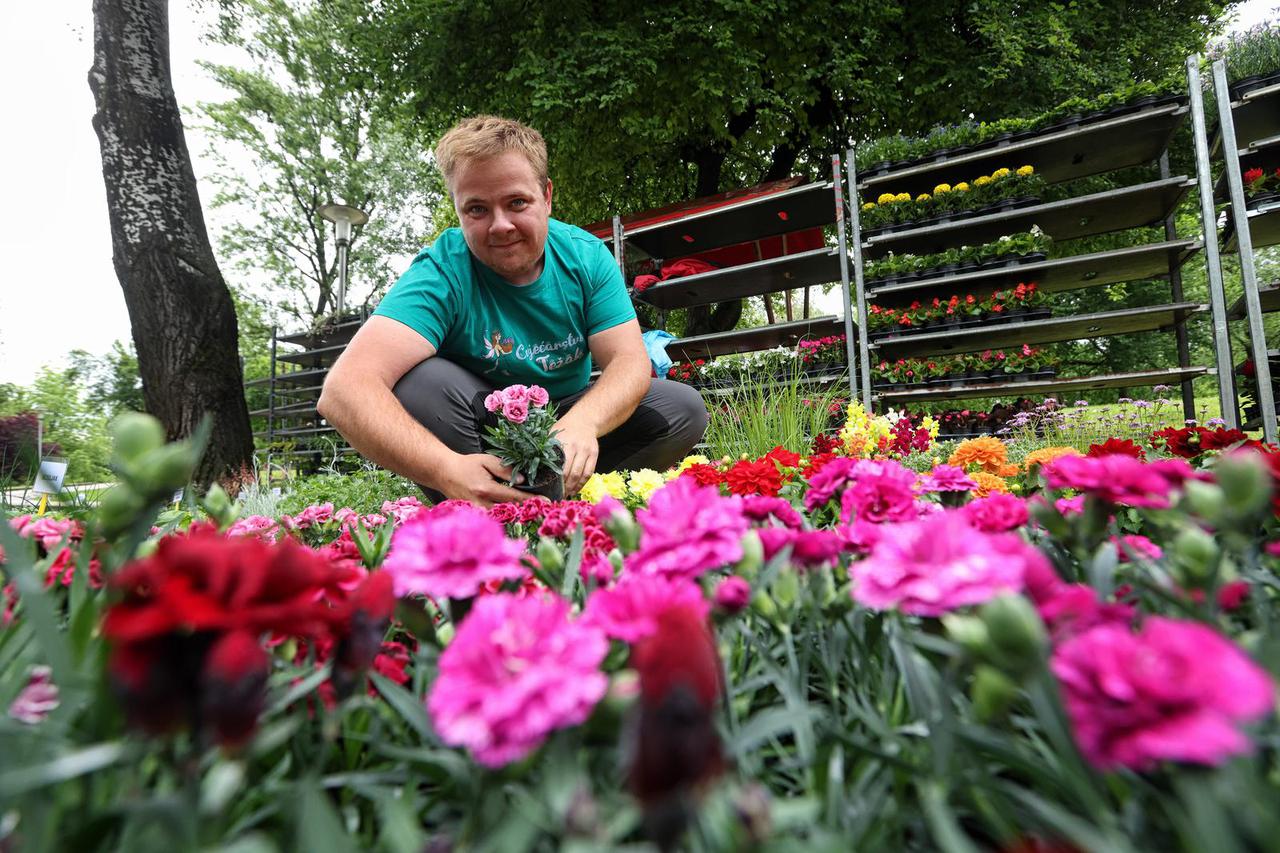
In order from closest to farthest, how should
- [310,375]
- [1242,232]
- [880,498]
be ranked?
[880,498], [1242,232], [310,375]

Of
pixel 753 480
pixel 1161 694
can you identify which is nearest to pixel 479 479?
pixel 753 480

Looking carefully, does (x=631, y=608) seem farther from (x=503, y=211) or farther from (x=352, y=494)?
(x=352, y=494)

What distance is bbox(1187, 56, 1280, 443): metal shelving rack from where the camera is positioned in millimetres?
3414

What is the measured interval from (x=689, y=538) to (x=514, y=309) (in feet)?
5.22

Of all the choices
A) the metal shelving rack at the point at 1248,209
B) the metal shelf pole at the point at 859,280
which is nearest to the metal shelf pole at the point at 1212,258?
the metal shelving rack at the point at 1248,209

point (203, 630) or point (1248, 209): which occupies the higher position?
point (1248, 209)

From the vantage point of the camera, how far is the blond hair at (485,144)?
1.64 metres

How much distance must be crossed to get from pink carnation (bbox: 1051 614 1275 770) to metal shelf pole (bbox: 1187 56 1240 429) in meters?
4.57

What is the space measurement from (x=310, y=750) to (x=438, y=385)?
53.8 inches

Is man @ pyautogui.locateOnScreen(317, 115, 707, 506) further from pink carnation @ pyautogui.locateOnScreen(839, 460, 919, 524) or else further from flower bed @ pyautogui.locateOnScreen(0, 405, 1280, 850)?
flower bed @ pyautogui.locateOnScreen(0, 405, 1280, 850)

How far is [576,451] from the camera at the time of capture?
1.41 meters

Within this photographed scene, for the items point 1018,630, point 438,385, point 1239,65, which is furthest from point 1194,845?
point 1239,65

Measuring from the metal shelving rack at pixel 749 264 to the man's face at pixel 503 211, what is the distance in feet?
11.3

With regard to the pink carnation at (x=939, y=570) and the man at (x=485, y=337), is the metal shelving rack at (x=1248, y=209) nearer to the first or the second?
→ the man at (x=485, y=337)
